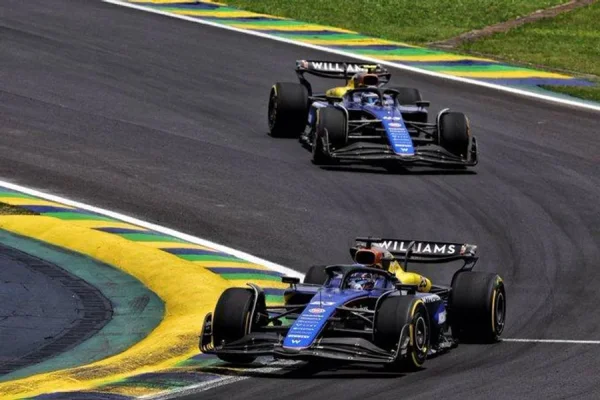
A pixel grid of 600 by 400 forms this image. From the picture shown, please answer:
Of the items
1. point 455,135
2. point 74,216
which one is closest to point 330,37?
point 455,135

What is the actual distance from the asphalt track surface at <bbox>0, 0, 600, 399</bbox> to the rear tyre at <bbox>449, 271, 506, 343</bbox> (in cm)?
21

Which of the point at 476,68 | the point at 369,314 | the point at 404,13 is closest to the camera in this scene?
the point at 369,314

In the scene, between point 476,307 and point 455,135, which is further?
point 455,135

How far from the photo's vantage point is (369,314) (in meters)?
14.6

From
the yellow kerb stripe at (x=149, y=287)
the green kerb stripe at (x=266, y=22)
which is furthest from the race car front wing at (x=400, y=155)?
the green kerb stripe at (x=266, y=22)

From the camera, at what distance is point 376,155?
2386cm

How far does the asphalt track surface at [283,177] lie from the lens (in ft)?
48.7

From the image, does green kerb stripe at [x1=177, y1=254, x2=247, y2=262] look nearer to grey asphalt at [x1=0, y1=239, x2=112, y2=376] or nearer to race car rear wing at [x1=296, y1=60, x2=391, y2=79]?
grey asphalt at [x1=0, y1=239, x2=112, y2=376]

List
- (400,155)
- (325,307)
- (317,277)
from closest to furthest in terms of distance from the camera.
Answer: (325,307)
(317,277)
(400,155)

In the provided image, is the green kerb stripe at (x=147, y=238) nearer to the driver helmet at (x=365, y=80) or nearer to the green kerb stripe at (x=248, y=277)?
the green kerb stripe at (x=248, y=277)

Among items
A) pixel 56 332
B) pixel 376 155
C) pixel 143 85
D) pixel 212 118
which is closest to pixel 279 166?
pixel 376 155

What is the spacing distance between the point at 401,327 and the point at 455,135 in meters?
10.6

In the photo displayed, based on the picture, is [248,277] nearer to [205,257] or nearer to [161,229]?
[205,257]

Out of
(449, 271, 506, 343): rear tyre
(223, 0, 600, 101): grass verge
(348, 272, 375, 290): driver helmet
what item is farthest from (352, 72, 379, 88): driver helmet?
(348, 272, 375, 290): driver helmet
